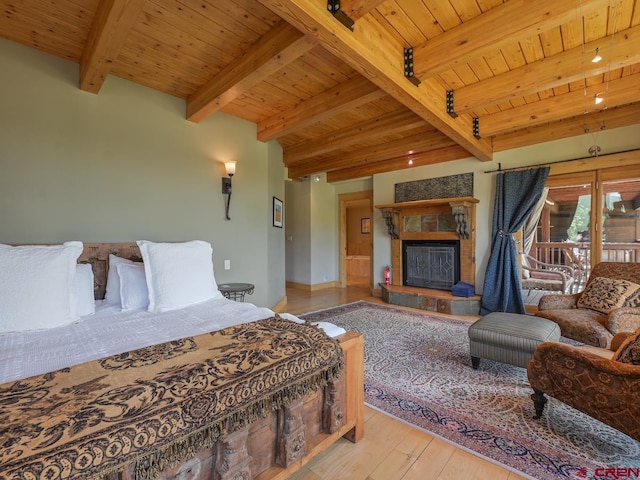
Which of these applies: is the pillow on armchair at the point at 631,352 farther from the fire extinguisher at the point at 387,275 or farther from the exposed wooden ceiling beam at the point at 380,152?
the fire extinguisher at the point at 387,275

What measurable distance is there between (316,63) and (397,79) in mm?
732

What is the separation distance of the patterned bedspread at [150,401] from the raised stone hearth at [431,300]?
3.49m

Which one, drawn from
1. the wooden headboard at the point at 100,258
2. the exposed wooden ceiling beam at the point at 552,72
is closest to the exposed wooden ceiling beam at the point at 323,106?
the exposed wooden ceiling beam at the point at 552,72

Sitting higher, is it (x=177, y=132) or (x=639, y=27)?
(x=639, y=27)

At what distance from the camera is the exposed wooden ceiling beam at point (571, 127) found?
3414 millimetres

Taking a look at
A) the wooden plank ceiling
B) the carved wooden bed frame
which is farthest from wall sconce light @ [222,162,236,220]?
the carved wooden bed frame

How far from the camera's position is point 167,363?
3.70 feet

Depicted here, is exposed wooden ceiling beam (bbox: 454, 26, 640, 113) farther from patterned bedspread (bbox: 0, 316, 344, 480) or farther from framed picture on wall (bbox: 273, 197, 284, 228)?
patterned bedspread (bbox: 0, 316, 344, 480)

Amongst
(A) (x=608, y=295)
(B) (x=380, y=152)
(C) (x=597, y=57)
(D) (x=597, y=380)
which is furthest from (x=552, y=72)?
(B) (x=380, y=152)

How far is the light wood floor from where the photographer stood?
4.75 feet

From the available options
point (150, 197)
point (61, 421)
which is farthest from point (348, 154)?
point (61, 421)

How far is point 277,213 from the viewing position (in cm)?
440

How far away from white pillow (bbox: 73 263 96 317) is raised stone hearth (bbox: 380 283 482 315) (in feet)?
13.6

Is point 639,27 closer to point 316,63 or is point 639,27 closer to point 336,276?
point 316,63
